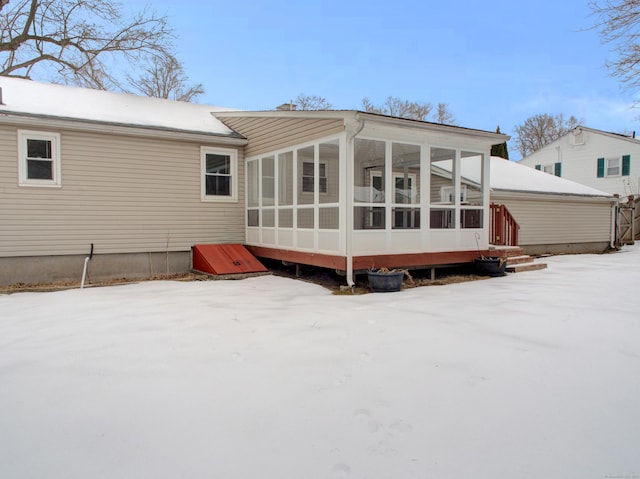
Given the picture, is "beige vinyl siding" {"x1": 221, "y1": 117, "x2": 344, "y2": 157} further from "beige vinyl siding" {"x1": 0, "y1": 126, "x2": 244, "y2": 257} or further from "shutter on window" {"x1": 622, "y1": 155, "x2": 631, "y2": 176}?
"shutter on window" {"x1": 622, "y1": 155, "x2": 631, "y2": 176}

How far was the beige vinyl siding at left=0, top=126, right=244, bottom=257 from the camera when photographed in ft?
25.9

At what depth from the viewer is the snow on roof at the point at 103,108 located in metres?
8.34

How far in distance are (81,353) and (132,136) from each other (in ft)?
19.9

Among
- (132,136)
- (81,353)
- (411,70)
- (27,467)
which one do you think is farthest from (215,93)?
(27,467)

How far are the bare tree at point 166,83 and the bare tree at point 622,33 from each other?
17.5m

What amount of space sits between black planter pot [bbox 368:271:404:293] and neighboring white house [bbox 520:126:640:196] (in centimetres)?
1793

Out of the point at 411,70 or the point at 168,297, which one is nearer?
the point at 168,297

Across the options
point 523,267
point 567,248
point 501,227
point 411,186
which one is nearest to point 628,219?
point 567,248

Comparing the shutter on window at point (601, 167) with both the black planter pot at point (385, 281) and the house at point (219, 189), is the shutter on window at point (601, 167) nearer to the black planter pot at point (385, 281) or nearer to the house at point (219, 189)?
the house at point (219, 189)

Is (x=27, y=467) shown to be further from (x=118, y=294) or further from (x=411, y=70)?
(x=411, y=70)

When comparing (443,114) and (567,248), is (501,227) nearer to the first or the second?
(567,248)

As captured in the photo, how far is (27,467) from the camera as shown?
7.13 ft

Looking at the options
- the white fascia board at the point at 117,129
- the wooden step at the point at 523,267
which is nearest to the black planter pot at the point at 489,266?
the wooden step at the point at 523,267

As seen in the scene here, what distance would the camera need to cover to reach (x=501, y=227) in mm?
10172
